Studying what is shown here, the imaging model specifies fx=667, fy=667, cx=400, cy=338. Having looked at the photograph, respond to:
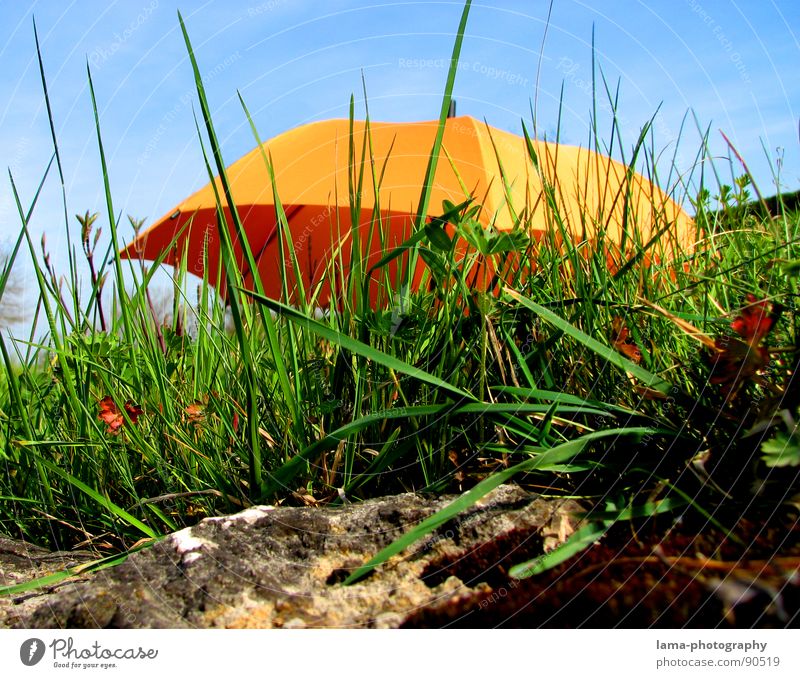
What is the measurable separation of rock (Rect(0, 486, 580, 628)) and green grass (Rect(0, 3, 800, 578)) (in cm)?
5

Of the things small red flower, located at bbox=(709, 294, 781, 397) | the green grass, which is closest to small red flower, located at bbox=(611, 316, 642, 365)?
the green grass

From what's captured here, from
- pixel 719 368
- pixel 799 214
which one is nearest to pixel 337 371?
pixel 719 368

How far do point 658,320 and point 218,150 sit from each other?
0.66 meters

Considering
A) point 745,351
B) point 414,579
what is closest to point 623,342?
point 745,351

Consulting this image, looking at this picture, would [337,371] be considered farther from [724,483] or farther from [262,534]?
[724,483]

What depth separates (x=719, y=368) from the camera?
777 mm

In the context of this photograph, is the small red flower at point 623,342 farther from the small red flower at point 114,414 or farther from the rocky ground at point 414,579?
the small red flower at point 114,414

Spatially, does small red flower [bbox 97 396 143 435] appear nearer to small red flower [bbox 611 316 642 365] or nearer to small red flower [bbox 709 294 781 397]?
small red flower [bbox 611 316 642 365]

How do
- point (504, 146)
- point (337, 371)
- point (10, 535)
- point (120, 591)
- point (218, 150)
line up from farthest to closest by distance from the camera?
point (504, 146)
point (10, 535)
point (337, 371)
point (218, 150)
point (120, 591)
